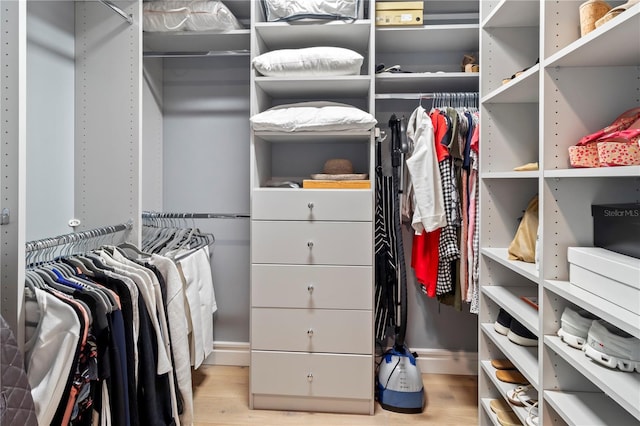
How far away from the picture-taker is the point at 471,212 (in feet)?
6.73

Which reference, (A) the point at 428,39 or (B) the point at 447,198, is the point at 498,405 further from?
(A) the point at 428,39

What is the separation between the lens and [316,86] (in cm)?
222

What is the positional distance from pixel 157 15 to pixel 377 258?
5.78 ft

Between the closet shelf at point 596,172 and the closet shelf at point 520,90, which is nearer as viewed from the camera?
the closet shelf at point 596,172

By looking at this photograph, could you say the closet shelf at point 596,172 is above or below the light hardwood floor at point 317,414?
above

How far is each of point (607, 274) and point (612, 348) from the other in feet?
0.61

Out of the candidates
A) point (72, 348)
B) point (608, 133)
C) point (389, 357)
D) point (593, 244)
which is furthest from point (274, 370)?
point (608, 133)

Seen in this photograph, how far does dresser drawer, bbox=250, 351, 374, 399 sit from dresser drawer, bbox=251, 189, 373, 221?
2.27 ft

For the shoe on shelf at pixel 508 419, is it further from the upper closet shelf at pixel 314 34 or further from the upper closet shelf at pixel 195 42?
the upper closet shelf at pixel 195 42

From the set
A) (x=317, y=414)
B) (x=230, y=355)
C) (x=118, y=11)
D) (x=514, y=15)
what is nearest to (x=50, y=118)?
(x=118, y=11)

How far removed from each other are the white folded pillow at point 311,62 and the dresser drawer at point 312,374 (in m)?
1.40

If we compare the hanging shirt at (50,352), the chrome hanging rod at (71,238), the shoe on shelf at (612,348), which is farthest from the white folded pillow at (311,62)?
the shoe on shelf at (612,348)

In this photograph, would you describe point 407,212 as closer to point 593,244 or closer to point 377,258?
point 377,258

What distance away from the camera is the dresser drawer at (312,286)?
2064 mm
